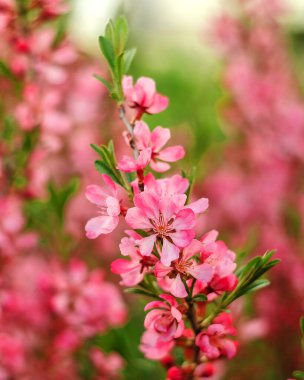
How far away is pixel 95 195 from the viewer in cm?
70

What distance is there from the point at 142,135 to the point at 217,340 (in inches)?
10.1

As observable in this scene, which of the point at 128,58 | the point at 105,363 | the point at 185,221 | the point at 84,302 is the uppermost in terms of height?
the point at 128,58

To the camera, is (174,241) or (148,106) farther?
(148,106)

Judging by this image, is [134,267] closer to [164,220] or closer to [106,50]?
[164,220]

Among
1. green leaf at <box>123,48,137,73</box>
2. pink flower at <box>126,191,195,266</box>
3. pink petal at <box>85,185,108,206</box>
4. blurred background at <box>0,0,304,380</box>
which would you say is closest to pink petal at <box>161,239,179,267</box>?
pink flower at <box>126,191,195,266</box>

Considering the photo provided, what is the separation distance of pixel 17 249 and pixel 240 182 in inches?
34.6

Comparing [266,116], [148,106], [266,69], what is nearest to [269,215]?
[266,116]

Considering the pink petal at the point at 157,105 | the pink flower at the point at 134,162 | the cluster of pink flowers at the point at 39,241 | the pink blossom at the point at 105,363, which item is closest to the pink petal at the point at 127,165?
the pink flower at the point at 134,162

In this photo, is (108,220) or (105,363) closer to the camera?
(108,220)

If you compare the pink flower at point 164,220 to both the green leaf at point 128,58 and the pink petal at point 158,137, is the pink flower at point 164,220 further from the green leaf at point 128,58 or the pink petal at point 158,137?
the green leaf at point 128,58

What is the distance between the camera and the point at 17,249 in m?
1.12

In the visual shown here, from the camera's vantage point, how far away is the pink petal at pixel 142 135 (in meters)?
0.71

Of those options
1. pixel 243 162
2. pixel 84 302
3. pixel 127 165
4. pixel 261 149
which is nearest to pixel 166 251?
pixel 127 165

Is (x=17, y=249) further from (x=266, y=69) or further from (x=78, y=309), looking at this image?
(x=266, y=69)
